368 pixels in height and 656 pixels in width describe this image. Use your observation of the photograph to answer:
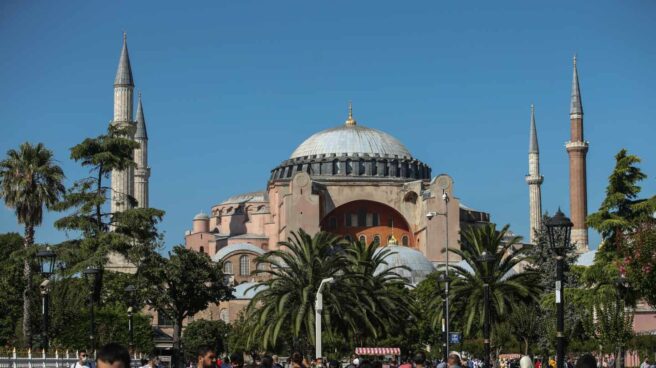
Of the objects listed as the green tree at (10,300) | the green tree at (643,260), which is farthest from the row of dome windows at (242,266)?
the green tree at (643,260)

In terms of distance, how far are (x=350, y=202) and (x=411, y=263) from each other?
1087 centimetres

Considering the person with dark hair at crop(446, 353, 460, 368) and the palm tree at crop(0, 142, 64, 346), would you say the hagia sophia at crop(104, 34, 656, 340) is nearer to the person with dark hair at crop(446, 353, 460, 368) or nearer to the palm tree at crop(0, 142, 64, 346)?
the palm tree at crop(0, 142, 64, 346)

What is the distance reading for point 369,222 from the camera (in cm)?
8338

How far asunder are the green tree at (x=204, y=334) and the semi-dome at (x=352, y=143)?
72.1 feet

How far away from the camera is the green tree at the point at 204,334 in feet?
227

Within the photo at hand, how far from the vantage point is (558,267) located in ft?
51.6

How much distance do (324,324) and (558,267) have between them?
2335cm

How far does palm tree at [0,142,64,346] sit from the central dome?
5434 cm

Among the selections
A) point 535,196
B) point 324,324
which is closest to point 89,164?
point 324,324

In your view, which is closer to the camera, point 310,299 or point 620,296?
point 620,296

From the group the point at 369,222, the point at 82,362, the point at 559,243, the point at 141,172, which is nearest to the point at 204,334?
the point at 369,222

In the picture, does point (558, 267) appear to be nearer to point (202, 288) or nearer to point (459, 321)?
point (459, 321)

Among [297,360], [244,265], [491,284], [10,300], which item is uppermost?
[244,265]

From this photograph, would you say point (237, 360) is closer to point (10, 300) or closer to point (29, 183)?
point (29, 183)
